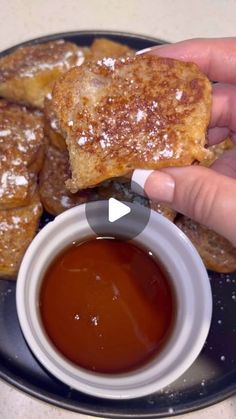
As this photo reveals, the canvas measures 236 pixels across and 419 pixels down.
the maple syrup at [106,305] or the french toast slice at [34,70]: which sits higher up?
the french toast slice at [34,70]

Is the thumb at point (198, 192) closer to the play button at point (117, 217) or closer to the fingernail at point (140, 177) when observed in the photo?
the fingernail at point (140, 177)

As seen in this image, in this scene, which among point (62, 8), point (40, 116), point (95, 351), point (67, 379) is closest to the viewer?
point (67, 379)

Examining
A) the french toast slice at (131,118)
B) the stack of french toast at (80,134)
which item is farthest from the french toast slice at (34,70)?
the french toast slice at (131,118)

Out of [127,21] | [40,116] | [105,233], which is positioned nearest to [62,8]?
[127,21]

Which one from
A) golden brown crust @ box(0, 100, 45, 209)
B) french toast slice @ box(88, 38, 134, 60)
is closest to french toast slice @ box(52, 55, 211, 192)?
golden brown crust @ box(0, 100, 45, 209)

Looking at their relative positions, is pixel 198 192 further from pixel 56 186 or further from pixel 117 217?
pixel 56 186

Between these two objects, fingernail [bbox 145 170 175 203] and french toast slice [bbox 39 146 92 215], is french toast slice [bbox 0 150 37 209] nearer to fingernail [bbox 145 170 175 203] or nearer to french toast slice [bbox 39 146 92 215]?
french toast slice [bbox 39 146 92 215]

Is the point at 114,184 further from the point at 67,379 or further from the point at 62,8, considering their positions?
the point at 62,8
